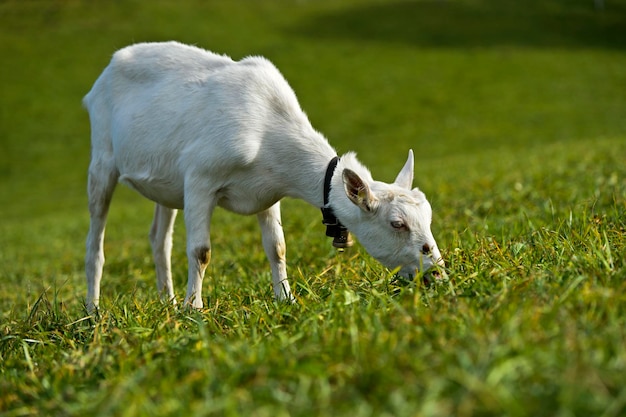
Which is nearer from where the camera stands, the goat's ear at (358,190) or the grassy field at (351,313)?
the grassy field at (351,313)

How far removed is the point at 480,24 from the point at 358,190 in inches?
1844

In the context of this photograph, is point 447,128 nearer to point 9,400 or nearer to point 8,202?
point 8,202

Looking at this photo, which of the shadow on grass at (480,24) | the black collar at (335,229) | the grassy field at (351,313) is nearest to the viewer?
the grassy field at (351,313)

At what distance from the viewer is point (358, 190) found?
16.8 feet

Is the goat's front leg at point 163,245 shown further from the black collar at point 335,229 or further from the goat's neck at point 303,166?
the black collar at point 335,229

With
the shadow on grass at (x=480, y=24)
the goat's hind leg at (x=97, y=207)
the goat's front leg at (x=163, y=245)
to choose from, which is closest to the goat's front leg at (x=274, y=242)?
the goat's front leg at (x=163, y=245)

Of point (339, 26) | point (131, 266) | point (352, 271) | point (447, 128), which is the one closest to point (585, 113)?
point (447, 128)

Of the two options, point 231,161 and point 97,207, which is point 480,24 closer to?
point 97,207

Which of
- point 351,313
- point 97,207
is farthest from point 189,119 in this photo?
point 351,313

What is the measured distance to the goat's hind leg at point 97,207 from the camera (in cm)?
716

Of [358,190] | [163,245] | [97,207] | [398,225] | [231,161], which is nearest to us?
[398,225]

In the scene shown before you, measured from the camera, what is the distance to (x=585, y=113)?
1276 inches

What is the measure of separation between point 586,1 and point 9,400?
56.6 meters

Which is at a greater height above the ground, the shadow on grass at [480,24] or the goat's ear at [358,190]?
the goat's ear at [358,190]
